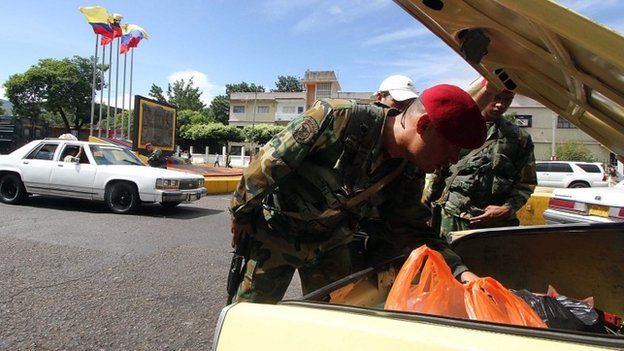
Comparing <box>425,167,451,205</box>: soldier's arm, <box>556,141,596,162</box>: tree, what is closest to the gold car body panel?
<box>425,167,451,205</box>: soldier's arm

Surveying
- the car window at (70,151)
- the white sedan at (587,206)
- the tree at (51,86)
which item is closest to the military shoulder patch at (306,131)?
the white sedan at (587,206)

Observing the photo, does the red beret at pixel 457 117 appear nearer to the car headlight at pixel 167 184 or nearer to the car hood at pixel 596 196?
the car hood at pixel 596 196

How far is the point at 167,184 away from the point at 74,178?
6.20ft

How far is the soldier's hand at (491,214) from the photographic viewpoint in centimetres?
318

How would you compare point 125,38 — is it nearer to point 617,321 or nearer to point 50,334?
point 50,334

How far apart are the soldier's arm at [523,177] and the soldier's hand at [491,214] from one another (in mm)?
70

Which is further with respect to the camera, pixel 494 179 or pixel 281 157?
pixel 494 179

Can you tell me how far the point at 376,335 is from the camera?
98 cm

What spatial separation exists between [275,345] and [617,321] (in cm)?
173

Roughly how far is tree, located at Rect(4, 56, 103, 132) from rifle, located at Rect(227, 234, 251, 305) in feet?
152

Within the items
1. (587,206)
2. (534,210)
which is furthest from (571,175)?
(587,206)

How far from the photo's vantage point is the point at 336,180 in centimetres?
191

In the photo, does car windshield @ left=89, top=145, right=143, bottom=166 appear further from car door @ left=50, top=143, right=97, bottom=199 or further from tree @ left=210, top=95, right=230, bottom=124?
tree @ left=210, top=95, right=230, bottom=124

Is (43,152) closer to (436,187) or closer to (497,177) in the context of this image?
(436,187)
